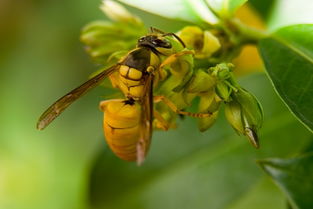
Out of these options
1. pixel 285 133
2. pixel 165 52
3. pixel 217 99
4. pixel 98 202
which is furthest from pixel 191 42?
pixel 98 202

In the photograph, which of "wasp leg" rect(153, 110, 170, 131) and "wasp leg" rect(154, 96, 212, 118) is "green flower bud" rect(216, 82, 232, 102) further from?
"wasp leg" rect(153, 110, 170, 131)

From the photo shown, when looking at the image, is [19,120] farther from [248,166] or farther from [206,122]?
[206,122]

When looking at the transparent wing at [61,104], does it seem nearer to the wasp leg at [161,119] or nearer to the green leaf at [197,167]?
the wasp leg at [161,119]

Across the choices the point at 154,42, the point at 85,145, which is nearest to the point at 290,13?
the point at 154,42

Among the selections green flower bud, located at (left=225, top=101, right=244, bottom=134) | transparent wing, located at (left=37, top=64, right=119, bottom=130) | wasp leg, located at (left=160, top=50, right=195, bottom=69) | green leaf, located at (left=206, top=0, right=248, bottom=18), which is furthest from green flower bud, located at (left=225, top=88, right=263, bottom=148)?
transparent wing, located at (left=37, top=64, right=119, bottom=130)

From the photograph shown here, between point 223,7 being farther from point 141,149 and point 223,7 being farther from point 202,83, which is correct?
point 141,149

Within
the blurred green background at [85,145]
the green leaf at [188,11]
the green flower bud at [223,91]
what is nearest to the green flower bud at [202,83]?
the green flower bud at [223,91]
